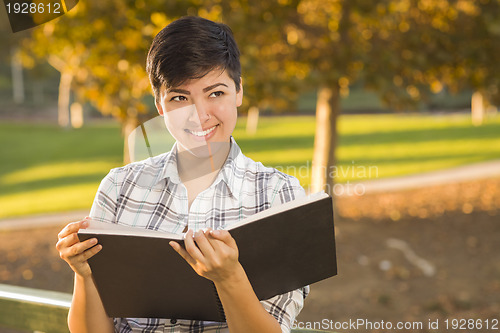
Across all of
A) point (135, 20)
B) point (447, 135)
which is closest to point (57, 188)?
point (135, 20)

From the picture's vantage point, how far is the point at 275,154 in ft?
45.4

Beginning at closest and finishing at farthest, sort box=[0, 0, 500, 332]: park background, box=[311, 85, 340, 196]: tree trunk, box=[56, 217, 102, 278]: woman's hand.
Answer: box=[56, 217, 102, 278]: woman's hand
box=[0, 0, 500, 332]: park background
box=[311, 85, 340, 196]: tree trunk

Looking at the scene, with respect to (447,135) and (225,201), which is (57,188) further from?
(447,135)

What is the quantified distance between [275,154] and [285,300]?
40.2 feet

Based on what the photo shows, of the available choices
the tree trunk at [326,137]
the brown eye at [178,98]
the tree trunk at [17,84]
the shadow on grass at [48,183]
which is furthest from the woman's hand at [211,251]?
the tree trunk at [17,84]

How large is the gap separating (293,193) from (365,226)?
21.9ft

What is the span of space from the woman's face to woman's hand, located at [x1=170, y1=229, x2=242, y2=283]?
43 centimetres

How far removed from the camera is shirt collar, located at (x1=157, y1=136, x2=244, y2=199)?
1.71 metres

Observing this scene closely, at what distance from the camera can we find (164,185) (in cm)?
176

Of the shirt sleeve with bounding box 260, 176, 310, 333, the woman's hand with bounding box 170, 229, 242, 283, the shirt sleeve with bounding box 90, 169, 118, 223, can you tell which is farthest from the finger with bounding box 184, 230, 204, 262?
the shirt sleeve with bounding box 90, 169, 118, 223

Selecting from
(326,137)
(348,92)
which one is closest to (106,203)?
(348,92)

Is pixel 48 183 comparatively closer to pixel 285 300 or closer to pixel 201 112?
pixel 201 112

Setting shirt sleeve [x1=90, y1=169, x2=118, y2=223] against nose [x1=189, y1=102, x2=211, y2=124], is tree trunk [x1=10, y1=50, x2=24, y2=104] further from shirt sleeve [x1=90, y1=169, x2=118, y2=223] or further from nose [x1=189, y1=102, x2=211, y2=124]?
nose [x1=189, y1=102, x2=211, y2=124]

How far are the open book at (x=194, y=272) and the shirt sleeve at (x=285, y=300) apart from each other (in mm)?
94
